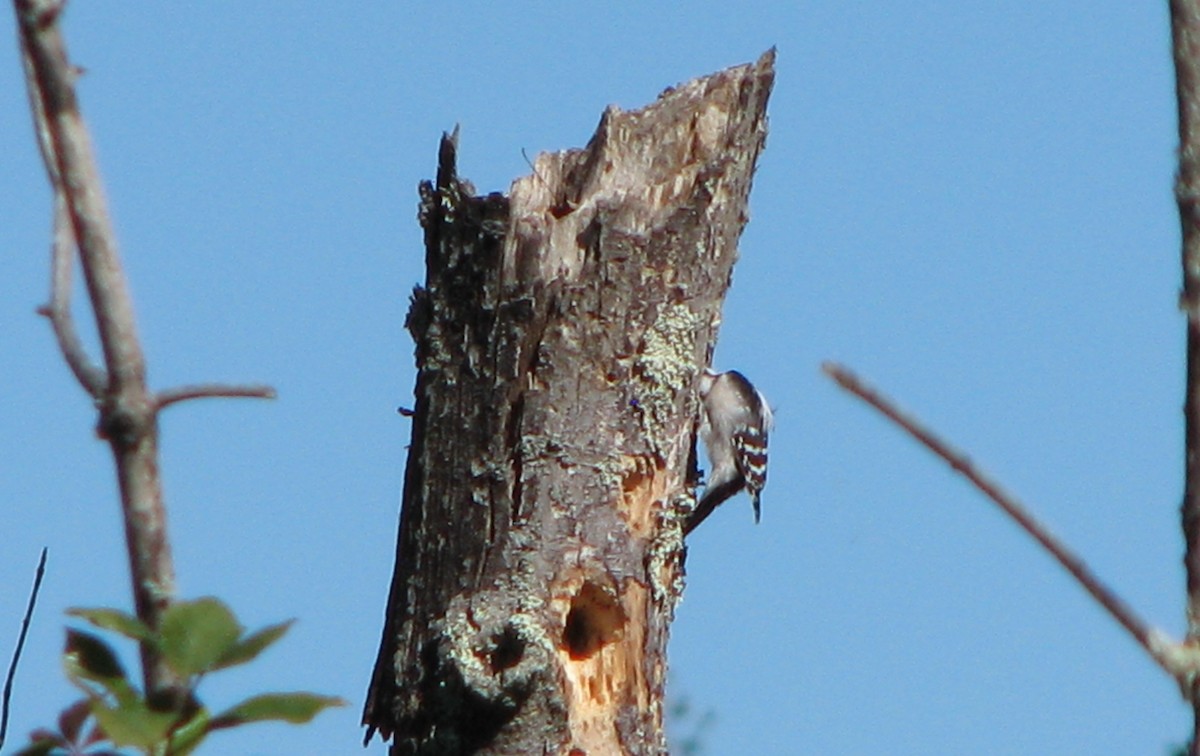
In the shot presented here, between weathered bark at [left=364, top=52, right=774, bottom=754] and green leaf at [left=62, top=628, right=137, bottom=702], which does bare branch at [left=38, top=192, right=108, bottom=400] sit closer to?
green leaf at [left=62, top=628, right=137, bottom=702]

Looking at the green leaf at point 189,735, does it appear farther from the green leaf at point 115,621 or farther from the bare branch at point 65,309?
the bare branch at point 65,309

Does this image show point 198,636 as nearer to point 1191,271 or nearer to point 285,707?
point 285,707

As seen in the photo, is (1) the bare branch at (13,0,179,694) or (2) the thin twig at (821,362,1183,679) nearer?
(2) the thin twig at (821,362,1183,679)

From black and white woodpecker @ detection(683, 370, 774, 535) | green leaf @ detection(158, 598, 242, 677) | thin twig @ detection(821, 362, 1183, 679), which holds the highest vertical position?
black and white woodpecker @ detection(683, 370, 774, 535)

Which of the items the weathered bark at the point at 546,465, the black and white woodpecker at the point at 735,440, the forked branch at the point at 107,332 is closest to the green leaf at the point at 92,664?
the forked branch at the point at 107,332

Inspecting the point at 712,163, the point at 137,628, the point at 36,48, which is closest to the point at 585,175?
the point at 712,163

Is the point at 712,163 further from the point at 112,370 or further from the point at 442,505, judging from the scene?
the point at 112,370

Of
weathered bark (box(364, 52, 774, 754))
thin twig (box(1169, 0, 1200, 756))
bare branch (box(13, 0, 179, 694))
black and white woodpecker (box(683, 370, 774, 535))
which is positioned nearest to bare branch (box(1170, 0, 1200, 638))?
thin twig (box(1169, 0, 1200, 756))
